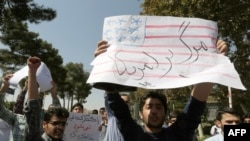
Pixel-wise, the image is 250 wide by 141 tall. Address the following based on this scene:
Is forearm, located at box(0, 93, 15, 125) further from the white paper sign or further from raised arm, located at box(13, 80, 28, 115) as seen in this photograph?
raised arm, located at box(13, 80, 28, 115)

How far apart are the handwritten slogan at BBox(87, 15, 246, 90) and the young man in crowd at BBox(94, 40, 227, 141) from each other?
0.35ft

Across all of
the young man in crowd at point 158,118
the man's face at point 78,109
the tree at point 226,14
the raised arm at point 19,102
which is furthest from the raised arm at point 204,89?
the tree at point 226,14

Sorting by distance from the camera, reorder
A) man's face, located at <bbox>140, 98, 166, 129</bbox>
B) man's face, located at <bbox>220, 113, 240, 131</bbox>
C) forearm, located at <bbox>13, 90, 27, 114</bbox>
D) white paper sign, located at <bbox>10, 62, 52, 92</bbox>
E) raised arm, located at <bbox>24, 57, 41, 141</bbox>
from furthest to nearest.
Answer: forearm, located at <bbox>13, 90, 27, 114</bbox> → man's face, located at <bbox>220, 113, 240, 131</bbox> → white paper sign, located at <bbox>10, 62, 52, 92</bbox> → raised arm, located at <bbox>24, 57, 41, 141</bbox> → man's face, located at <bbox>140, 98, 166, 129</bbox>

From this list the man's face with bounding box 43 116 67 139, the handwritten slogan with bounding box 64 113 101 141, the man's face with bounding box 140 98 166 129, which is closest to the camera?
the man's face with bounding box 140 98 166 129

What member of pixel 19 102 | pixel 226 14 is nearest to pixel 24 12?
pixel 226 14

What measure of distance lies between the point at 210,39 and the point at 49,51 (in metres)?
36.2

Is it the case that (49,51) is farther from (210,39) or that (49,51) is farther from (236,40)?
(210,39)

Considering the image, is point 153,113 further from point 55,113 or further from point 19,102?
point 19,102

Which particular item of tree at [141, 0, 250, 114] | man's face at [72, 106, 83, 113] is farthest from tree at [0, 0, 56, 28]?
man's face at [72, 106, 83, 113]

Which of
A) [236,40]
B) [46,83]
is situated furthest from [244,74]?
[46,83]

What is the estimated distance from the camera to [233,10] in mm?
15164

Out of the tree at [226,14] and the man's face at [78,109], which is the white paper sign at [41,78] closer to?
the man's face at [78,109]

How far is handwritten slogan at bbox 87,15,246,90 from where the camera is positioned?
105 inches

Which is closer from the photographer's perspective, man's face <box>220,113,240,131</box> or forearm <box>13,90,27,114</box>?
man's face <box>220,113,240,131</box>
